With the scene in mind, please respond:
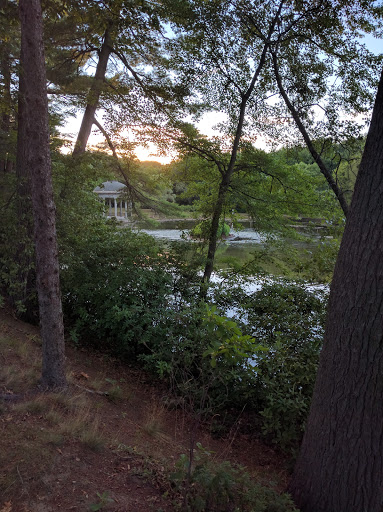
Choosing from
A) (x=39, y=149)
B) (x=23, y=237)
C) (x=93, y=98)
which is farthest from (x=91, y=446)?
(x=93, y=98)

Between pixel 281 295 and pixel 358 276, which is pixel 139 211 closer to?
pixel 281 295

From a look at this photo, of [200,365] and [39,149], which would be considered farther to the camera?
[200,365]

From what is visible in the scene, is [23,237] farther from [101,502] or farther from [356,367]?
[356,367]

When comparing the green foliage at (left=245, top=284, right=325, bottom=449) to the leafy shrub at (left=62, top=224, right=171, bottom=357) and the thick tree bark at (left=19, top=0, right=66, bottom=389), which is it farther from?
the thick tree bark at (left=19, top=0, right=66, bottom=389)

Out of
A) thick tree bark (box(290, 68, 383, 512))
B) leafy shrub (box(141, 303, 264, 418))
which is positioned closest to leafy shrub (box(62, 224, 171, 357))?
leafy shrub (box(141, 303, 264, 418))

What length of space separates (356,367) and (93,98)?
837 cm

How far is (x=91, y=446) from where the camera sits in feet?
11.2

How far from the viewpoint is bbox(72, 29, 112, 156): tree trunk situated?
872 cm

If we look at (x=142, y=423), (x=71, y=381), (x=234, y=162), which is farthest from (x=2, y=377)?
(x=234, y=162)

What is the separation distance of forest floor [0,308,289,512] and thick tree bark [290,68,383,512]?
0.63 metres

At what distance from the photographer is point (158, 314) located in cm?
650

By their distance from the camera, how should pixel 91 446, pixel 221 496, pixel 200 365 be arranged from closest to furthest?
pixel 221 496 → pixel 91 446 → pixel 200 365

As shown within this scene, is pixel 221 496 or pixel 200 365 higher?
pixel 221 496

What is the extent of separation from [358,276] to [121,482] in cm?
245
